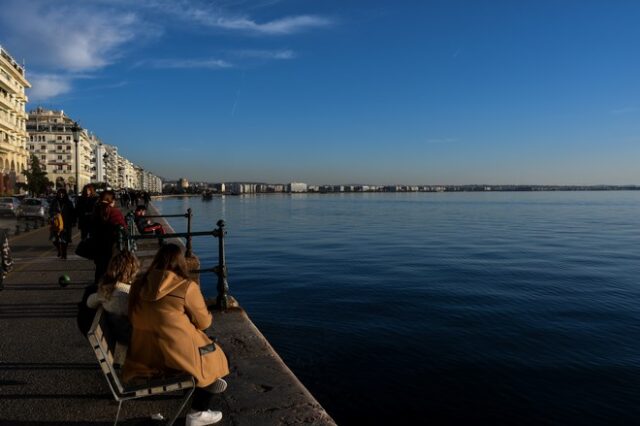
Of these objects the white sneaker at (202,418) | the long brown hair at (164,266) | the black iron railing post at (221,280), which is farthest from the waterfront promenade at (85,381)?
the long brown hair at (164,266)

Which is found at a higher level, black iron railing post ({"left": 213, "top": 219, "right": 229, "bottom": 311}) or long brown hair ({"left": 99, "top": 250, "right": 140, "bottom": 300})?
long brown hair ({"left": 99, "top": 250, "right": 140, "bottom": 300})

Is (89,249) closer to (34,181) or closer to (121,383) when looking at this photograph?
(121,383)

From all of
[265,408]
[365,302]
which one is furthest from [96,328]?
[365,302]

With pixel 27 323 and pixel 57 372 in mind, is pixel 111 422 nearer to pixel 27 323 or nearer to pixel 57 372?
pixel 57 372

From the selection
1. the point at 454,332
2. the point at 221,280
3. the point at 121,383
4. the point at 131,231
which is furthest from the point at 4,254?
the point at 454,332

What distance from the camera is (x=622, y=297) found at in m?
13.6

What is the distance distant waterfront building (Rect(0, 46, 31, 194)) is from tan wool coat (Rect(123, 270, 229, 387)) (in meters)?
62.1

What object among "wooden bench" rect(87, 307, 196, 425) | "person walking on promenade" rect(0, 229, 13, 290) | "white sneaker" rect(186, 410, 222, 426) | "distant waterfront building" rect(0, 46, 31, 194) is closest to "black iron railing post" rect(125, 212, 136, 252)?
"person walking on promenade" rect(0, 229, 13, 290)

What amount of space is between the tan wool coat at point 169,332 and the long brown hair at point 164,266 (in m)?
0.04

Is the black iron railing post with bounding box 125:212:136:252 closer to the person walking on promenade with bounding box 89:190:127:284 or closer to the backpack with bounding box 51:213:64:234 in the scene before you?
the person walking on promenade with bounding box 89:190:127:284

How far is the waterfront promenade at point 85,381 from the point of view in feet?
13.4

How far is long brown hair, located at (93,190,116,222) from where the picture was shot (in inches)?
308

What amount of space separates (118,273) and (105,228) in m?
4.25

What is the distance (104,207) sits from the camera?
7828 mm
